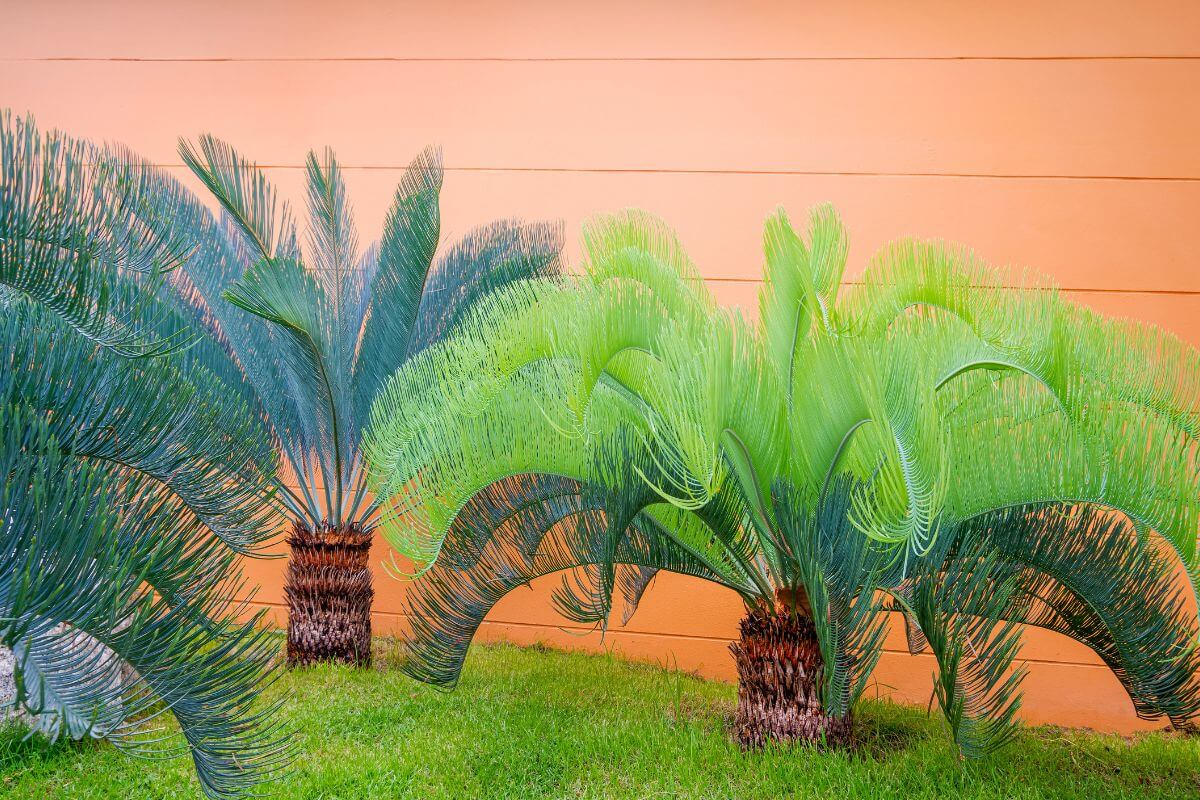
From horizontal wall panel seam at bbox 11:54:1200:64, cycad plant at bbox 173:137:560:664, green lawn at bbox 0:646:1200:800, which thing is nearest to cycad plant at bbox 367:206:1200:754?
green lawn at bbox 0:646:1200:800

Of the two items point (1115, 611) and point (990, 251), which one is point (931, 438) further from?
point (990, 251)

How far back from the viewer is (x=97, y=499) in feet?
6.23

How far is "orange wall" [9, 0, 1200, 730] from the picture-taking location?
5.68m

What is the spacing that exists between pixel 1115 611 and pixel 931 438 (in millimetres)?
1448

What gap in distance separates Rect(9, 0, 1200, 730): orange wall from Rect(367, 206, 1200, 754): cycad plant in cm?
198

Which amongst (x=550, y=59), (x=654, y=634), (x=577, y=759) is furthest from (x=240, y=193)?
(x=654, y=634)

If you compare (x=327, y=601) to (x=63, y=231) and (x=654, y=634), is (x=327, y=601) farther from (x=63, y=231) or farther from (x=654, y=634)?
(x=63, y=231)

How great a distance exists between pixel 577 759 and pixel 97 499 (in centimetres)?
240

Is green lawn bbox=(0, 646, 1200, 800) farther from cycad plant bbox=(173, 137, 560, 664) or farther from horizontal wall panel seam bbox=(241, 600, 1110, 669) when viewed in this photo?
horizontal wall panel seam bbox=(241, 600, 1110, 669)

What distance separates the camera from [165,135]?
6.66 metres

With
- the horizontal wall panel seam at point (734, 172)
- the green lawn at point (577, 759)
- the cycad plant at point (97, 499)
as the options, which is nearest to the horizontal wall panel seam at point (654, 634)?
the green lawn at point (577, 759)

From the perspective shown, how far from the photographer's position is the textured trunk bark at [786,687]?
3.69 meters

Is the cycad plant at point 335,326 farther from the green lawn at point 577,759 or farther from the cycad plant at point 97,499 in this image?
the cycad plant at point 97,499

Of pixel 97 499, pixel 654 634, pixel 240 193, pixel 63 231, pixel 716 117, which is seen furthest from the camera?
pixel 716 117
